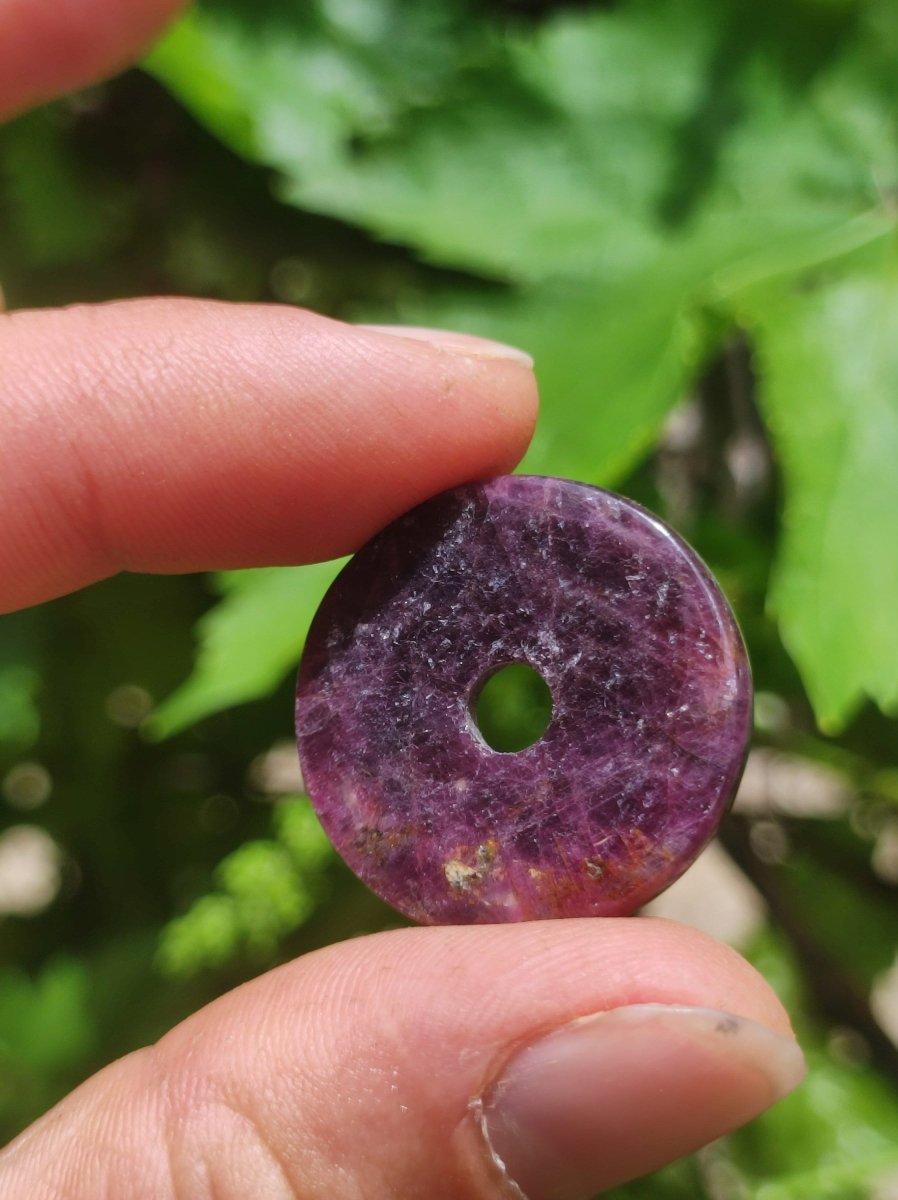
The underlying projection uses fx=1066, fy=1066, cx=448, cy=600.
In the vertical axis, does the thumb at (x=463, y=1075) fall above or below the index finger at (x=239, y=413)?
Answer: below

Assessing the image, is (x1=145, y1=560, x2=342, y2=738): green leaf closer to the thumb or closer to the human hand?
the human hand

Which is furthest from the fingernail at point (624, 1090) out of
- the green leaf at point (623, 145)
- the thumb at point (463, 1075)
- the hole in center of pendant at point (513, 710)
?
the green leaf at point (623, 145)

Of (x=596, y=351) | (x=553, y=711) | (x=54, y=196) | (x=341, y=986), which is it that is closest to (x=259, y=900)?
(x=341, y=986)

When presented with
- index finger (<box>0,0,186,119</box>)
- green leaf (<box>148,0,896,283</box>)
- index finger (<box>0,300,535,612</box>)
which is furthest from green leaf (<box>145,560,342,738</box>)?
index finger (<box>0,0,186,119</box>)

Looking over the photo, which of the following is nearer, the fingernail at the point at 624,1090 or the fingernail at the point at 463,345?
the fingernail at the point at 624,1090

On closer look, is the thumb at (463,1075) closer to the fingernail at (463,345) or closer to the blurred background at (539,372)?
the blurred background at (539,372)

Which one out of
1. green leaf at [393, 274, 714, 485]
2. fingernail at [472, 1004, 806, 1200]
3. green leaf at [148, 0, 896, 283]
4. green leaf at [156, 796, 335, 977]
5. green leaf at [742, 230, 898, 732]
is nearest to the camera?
fingernail at [472, 1004, 806, 1200]

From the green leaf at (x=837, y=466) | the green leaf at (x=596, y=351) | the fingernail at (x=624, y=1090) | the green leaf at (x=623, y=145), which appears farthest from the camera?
the green leaf at (x=623, y=145)
